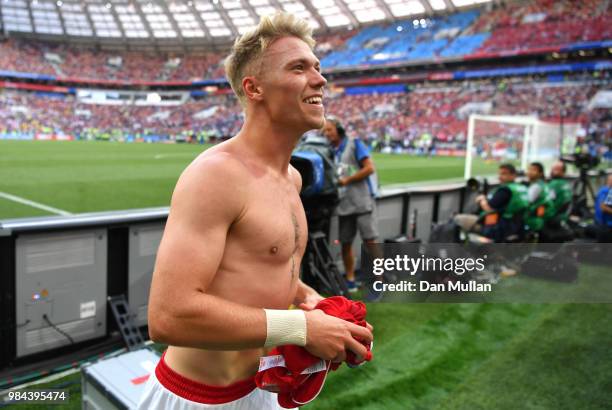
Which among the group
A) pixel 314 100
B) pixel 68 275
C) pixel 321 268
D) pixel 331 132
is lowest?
pixel 321 268

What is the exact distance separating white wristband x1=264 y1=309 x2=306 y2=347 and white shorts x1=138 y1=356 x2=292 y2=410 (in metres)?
0.31

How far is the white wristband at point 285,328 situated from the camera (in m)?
1.07

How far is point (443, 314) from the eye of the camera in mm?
4570

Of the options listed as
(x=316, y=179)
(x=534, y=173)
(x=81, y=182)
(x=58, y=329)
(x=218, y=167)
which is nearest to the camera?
(x=218, y=167)

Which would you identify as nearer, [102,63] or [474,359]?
[474,359]

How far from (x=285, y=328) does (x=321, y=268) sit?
3.59m

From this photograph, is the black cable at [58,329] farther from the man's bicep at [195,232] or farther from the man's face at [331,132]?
the man's face at [331,132]

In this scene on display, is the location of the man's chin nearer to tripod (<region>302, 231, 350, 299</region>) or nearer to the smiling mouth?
the smiling mouth

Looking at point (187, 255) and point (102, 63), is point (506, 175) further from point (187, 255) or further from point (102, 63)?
point (102, 63)

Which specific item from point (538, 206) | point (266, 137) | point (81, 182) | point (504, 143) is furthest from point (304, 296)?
point (504, 143)

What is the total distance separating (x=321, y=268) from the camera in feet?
15.3

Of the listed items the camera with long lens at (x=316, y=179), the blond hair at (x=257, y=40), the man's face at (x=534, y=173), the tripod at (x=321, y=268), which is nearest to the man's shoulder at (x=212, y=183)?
the blond hair at (x=257, y=40)

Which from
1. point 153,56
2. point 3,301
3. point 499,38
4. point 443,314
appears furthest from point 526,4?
point 3,301

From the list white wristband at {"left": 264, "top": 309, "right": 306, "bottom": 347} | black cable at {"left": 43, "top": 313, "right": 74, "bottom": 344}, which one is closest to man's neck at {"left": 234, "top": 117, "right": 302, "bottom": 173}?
white wristband at {"left": 264, "top": 309, "right": 306, "bottom": 347}
